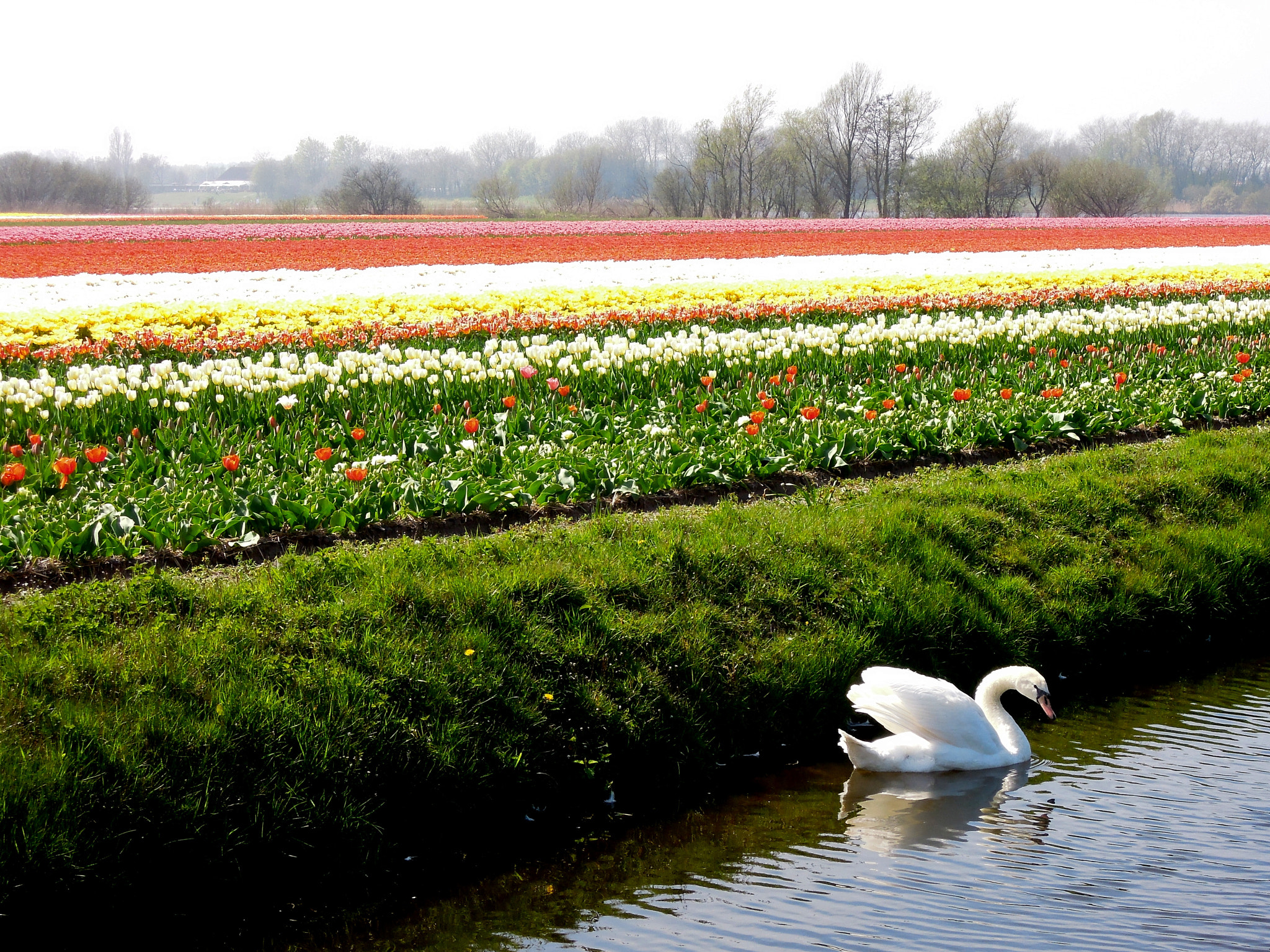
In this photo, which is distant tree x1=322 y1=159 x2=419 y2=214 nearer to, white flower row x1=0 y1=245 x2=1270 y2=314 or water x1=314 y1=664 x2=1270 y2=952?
white flower row x1=0 y1=245 x2=1270 y2=314

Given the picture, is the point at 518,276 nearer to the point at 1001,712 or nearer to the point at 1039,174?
the point at 1001,712

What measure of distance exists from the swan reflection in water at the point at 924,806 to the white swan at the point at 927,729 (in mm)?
50

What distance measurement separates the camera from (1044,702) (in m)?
5.09

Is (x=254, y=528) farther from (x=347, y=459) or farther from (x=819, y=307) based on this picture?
(x=819, y=307)

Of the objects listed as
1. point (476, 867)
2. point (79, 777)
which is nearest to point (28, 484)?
point (79, 777)

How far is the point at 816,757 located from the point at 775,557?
3.88 ft

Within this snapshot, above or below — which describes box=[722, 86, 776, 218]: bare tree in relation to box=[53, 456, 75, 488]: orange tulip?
above

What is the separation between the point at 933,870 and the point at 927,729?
93 centimetres

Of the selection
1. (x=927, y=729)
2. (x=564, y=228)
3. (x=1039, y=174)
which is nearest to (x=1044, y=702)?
(x=927, y=729)

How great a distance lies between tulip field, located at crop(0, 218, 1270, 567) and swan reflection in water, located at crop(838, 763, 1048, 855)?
117 inches

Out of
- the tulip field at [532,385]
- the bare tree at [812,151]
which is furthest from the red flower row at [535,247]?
the bare tree at [812,151]

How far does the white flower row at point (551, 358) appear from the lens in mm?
8320

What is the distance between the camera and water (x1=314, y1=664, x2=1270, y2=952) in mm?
3619

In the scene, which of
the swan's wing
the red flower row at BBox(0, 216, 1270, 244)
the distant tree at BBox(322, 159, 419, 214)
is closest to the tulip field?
the swan's wing
